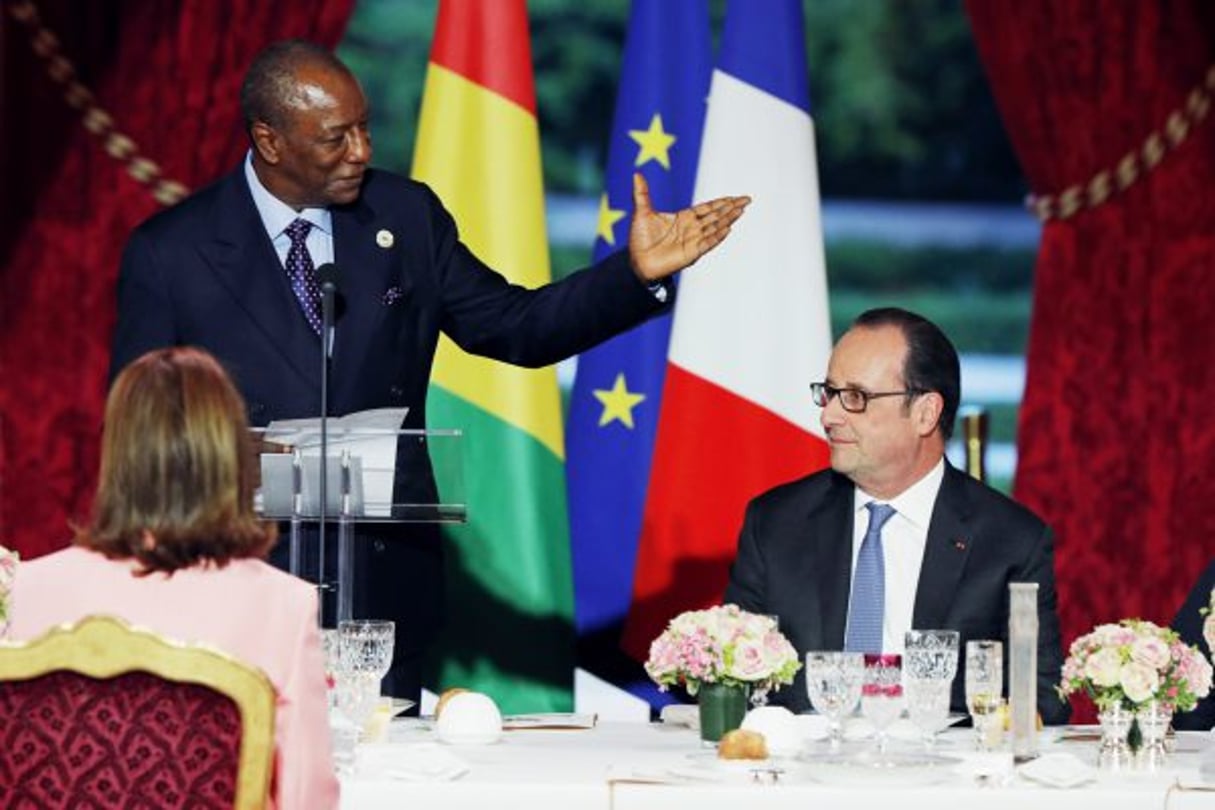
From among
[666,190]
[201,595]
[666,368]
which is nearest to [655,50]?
[666,190]

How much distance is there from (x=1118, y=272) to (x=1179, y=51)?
2.01ft

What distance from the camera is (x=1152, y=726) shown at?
12.0 feet

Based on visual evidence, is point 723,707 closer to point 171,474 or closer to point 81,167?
point 171,474

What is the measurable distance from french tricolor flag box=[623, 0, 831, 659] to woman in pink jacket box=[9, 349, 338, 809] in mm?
3098

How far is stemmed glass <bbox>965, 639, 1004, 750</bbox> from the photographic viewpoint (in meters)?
3.75

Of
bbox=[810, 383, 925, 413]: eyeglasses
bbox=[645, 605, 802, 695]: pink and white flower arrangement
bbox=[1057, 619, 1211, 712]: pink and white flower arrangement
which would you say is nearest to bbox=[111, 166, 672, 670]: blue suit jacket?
bbox=[810, 383, 925, 413]: eyeglasses

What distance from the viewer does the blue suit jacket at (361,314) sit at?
15.3ft

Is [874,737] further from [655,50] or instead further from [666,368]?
[655,50]

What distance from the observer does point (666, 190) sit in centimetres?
618

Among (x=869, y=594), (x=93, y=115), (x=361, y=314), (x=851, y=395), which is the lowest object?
(x=869, y=594)

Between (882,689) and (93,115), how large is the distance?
11.8ft

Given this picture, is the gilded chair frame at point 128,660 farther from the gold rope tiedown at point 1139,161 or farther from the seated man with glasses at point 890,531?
the gold rope tiedown at point 1139,161

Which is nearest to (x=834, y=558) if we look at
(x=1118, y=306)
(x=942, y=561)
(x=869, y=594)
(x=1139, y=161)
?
(x=869, y=594)

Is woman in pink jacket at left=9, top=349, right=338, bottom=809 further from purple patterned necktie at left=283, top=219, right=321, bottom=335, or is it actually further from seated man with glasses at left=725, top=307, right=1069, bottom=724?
purple patterned necktie at left=283, top=219, right=321, bottom=335
